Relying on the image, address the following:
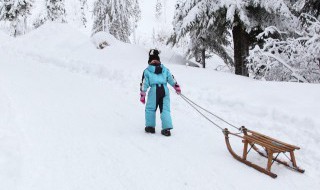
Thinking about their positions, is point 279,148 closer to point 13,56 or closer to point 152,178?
point 152,178

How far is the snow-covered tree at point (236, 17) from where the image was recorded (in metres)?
11.4

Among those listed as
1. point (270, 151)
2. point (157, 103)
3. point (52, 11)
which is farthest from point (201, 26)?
point (52, 11)

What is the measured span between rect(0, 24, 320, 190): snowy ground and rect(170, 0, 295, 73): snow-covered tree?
1.63 m

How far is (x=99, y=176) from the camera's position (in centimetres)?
495

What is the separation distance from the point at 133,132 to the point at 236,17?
658cm

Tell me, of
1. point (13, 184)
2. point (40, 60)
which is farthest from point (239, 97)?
point (40, 60)

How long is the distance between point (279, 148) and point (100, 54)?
45.5ft

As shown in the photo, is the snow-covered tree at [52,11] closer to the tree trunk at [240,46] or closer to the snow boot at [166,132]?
the tree trunk at [240,46]

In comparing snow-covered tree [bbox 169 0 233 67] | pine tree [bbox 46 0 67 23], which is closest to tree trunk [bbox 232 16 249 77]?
snow-covered tree [bbox 169 0 233 67]

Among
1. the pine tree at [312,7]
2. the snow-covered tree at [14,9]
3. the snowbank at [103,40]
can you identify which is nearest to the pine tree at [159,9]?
the snow-covered tree at [14,9]

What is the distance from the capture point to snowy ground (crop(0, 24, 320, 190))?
4.91m

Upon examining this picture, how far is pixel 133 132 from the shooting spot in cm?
717

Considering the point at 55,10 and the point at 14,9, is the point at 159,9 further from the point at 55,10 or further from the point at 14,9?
the point at 14,9

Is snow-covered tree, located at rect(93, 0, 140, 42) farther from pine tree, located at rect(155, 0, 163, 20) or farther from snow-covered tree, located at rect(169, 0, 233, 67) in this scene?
pine tree, located at rect(155, 0, 163, 20)
